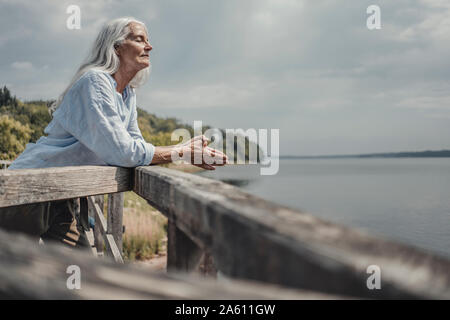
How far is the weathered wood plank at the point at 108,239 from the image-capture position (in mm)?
3112

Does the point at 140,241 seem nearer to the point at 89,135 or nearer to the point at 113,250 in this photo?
the point at 113,250

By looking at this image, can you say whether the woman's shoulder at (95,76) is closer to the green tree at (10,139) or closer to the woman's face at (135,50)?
the woman's face at (135,50)

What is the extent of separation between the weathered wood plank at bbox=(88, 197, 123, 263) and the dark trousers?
1.50 feet

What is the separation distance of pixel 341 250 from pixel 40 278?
418mm

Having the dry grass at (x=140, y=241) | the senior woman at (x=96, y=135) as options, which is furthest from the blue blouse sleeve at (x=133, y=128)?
the dry grass at (x=140, y=241)

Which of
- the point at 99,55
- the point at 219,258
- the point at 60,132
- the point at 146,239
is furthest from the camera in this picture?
the point at 146,239

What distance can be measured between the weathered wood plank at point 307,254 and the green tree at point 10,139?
88.3ft

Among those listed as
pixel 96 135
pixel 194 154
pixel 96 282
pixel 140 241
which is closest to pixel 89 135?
pixel 96 135

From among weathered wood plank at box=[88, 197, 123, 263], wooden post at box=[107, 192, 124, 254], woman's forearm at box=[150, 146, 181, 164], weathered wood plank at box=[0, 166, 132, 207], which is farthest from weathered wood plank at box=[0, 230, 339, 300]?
wooden post at box=[107, 192, 124, 254]

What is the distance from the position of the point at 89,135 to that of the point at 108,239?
81.2 inches
